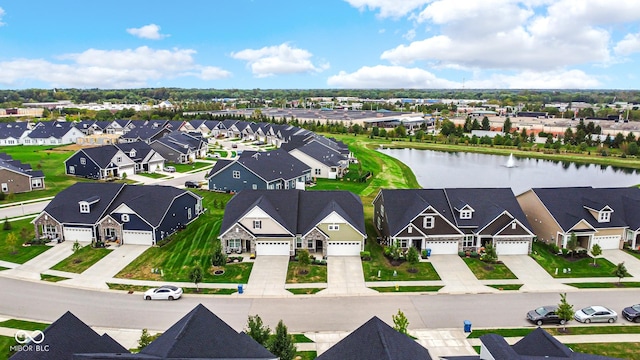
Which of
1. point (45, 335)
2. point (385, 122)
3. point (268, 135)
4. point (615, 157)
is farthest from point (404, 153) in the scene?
point (45, 335)

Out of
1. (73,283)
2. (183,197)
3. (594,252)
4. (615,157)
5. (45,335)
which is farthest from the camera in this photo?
(615,157)

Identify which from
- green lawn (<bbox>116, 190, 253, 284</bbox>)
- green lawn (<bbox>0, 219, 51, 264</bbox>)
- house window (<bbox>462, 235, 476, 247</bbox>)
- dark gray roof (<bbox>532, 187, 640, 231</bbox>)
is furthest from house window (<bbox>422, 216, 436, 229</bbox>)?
green lawn (<bbox>0, 219, 51, 264</bbox>)

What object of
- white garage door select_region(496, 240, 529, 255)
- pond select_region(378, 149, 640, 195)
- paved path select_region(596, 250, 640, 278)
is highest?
pond select_region(378, 149, 640, 195)

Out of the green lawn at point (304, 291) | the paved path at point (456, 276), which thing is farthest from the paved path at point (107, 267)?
the paved path at point (456, 276)

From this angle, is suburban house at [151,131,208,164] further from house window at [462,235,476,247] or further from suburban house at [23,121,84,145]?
house window at [462,235,476,247]

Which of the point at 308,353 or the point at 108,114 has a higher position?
the point at 108,114

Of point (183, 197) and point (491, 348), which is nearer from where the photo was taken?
point (491, 348)

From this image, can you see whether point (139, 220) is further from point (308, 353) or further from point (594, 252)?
point (594, 252)
